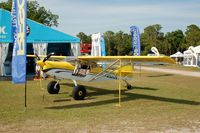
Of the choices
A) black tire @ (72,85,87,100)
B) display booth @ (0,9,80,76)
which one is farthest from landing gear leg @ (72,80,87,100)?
display booth @ (0,9,80,76)

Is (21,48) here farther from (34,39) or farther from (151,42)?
(151,42)

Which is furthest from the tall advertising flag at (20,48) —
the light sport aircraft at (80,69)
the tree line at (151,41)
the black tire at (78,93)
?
the tree line at (151,41)

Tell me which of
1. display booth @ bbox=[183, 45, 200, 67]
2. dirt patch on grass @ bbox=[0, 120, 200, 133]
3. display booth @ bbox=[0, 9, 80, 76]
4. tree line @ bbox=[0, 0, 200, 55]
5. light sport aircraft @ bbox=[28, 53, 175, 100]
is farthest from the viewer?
tree line @ bbox=[0, 0, 200, 55]

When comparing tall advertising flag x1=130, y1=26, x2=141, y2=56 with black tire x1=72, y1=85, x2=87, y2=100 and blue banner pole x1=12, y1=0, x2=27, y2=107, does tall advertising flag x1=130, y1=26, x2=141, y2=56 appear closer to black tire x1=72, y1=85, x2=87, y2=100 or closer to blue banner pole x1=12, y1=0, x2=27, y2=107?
black tire x1=72, y1=85, x2=87, y2=100

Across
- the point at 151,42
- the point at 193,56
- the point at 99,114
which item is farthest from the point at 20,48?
the point at 151,42

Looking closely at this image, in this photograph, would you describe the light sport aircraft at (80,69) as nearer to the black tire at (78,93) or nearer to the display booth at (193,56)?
the black tire at (78,93)

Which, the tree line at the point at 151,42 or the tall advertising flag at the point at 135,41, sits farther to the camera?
the tree line at the point at 151,42

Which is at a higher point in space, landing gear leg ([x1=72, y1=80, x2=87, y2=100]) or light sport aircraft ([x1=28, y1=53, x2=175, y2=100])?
light sport aircraft ([x1=28, y1=53, x2=175, y2=100])

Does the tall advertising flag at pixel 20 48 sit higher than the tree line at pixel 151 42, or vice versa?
the tree line at pixel 151 42

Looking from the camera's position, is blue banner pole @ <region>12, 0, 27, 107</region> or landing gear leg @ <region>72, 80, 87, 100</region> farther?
landing gear leg @ <region>72, 80, 87, 100</region>

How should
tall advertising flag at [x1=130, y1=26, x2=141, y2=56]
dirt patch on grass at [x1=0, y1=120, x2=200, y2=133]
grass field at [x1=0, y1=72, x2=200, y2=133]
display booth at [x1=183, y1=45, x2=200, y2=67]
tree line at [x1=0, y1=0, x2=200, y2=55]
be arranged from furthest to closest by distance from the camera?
tree line at [x1=0, y1=0, x2=200, y2=55] → display booth at [x1=183, y1=45, x2=200, y2=67] → tall advertising flag at [x1=130, y1=26, x2=141, y2=56] → grass field at [x1=0, y1=72, x2=200, y2=133] → dirt patch on grass at [x1=0, y1=120, x2=200, y2=133]

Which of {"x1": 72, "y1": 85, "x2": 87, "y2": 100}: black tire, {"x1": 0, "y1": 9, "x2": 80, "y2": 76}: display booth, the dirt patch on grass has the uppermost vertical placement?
{"x1": 0, "y1": 9, "x2": 80, "y2": 76}: display booth

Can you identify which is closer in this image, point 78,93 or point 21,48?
point 21,48

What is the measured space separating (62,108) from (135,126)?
3.31m
